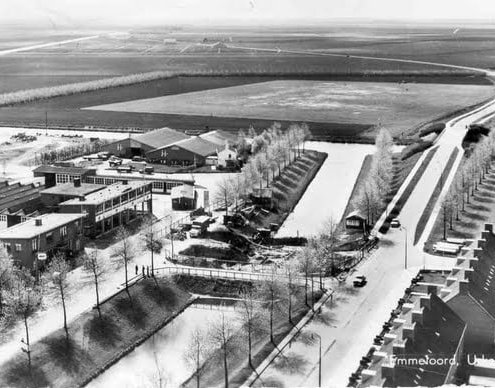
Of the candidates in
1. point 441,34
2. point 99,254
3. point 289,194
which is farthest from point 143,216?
point 441,34

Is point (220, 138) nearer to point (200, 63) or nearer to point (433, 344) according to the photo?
point (433, 344)

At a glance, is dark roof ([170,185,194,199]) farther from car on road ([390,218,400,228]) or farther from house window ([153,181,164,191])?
car on road ([390,218,400,228])

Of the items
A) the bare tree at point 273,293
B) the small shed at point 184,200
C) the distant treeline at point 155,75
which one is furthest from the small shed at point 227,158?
the distant treeline at point 155,75

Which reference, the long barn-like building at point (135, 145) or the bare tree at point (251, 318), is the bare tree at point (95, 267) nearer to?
the bare tree at point (251, 318)

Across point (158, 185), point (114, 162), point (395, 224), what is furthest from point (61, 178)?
point (395, 224)

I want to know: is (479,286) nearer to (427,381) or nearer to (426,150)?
(427,381)

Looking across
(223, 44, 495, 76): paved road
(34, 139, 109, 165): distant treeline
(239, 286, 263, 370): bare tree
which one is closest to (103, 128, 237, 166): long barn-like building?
(34, 139, 109, 165): distant treeline

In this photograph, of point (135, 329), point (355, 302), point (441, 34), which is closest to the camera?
point (135, 329)

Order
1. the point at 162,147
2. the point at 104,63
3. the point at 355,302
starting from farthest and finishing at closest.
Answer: the point at 104,63
the point at 162,147
the point at 355,302
